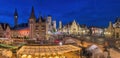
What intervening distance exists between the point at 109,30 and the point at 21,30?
21.7 meters

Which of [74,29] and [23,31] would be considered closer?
[23,31]

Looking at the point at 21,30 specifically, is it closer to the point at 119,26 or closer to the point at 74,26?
the point at 74,26

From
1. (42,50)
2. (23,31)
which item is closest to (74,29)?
(23,31)

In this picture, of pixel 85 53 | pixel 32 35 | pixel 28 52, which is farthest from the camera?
pixel 32 35

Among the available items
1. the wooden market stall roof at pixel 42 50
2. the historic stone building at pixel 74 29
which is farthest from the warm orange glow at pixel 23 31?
the wooden market stall roof at pixel 42 50

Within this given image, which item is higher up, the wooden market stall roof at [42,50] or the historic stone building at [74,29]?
the historic stone building at [74,29]

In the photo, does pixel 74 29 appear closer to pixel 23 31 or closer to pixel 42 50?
pixel 23 31

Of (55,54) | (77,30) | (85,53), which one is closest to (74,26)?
(77,30)

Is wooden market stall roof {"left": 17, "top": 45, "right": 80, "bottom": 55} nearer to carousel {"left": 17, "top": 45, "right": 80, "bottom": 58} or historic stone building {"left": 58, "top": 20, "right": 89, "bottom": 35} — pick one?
carousel {"left": 17, "top": 45, "right": 80, "bottom": 58}

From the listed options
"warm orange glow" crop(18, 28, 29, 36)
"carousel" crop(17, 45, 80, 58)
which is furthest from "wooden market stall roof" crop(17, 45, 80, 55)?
"warm orange glow" crop(18, 28, 29, 36)

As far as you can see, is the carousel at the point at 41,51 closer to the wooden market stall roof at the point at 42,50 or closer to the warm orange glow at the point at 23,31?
the wooden market stall roof at the point at 42,50

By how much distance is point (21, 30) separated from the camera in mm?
60656

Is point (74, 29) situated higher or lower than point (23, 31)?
higher

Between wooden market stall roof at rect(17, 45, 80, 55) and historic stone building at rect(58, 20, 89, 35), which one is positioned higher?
historic stone building at rect(58, 20, 89, 35)
